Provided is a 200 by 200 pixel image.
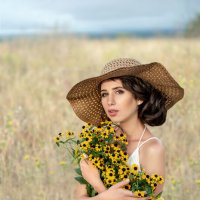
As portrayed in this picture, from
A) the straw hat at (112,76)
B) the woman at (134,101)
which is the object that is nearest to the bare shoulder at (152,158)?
the woman at (134,101)

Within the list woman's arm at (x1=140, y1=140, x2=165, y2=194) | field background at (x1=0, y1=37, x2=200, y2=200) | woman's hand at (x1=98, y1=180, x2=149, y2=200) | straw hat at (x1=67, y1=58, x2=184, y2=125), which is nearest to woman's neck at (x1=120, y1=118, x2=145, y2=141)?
woman's arm at (x1=140, y1=140, x2=165, y2=194)

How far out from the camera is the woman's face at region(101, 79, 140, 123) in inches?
101

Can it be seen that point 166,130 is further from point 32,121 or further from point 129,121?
point 129,121

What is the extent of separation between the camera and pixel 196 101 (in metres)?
5.59

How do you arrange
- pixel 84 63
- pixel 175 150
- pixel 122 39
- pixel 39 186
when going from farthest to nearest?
1. pixel 122 39
2. pixel 84 63
3. pixel 175 150
4. pixel 39 186

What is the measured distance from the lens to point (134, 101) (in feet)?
8.64

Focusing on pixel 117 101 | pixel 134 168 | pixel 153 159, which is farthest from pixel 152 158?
pixel 117 101

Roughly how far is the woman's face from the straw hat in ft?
0.15

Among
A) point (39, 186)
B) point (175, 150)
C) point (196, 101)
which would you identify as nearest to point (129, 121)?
point (39, 186)

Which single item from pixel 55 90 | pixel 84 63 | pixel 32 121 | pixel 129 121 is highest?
pixel 84 63

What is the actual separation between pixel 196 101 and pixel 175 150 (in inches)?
44.8

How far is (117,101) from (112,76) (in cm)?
12

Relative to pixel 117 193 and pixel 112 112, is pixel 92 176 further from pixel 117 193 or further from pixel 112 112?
pixel 112 112

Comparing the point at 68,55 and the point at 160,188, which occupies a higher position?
the point at 68,55
